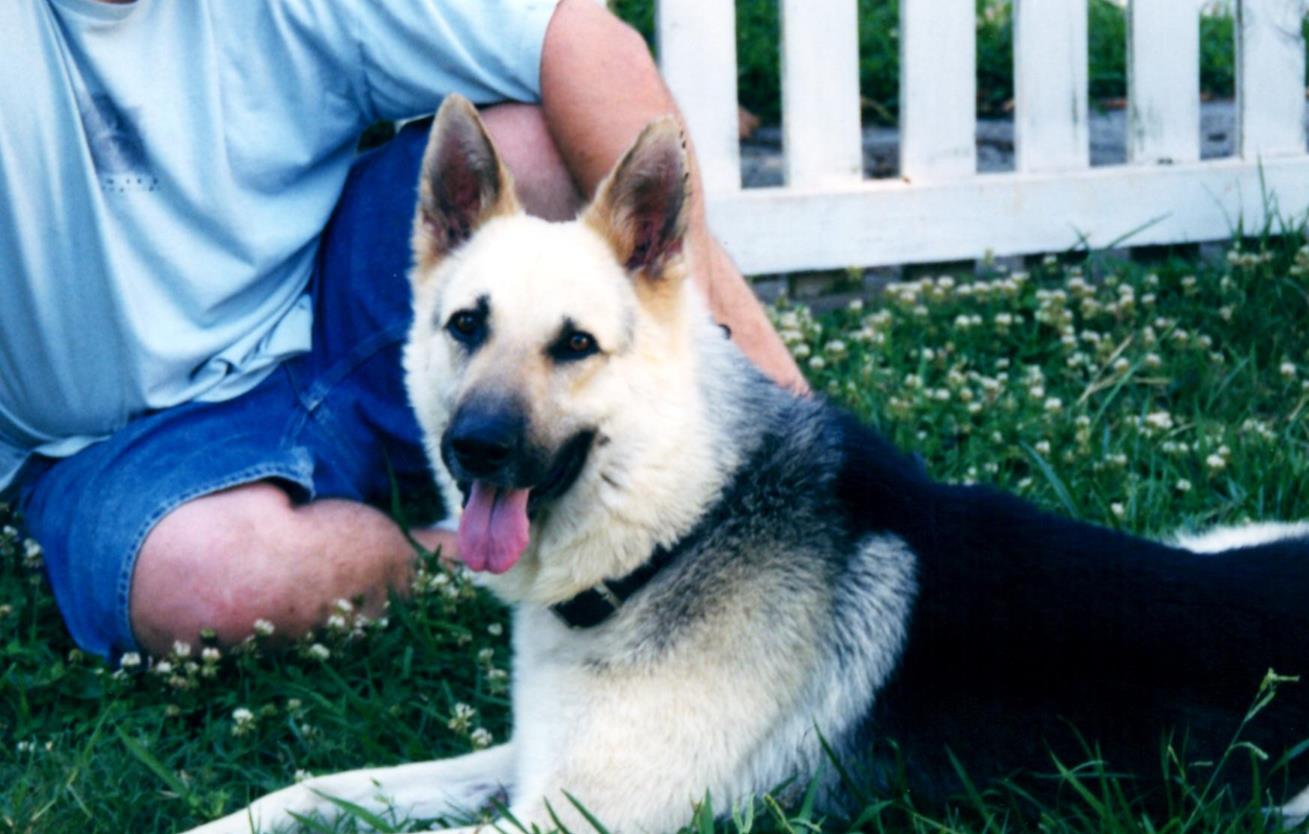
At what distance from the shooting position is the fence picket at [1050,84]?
498 centimetres

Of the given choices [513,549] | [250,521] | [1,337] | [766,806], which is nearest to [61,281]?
[1,337]

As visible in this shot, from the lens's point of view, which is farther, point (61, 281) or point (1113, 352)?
point (1113, 352)

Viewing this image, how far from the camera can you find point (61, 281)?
11.1 feet

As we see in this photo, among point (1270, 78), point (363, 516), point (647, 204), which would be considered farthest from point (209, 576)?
point (1270, 78)

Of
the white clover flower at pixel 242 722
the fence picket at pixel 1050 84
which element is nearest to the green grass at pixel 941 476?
the white clover flower at pixel 242 722

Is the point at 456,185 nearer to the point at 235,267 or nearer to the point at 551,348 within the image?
the point at 551,348

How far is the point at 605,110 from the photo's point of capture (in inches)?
138

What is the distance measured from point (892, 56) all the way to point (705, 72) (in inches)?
70.1

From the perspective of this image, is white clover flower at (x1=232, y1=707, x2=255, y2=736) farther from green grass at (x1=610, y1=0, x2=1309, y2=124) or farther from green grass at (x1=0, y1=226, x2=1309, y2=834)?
green grass at (x1=610, y1=0, x2=1309, y2=124)

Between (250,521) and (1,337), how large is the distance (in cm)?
66

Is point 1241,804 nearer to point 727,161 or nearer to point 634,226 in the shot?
point 634,226

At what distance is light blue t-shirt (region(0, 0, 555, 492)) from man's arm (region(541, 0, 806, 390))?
63mm

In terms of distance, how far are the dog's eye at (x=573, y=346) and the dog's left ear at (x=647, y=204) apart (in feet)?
0.56

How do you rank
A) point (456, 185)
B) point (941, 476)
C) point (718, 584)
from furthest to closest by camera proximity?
point (941, 476), point (456, 185), point (718, 584)
